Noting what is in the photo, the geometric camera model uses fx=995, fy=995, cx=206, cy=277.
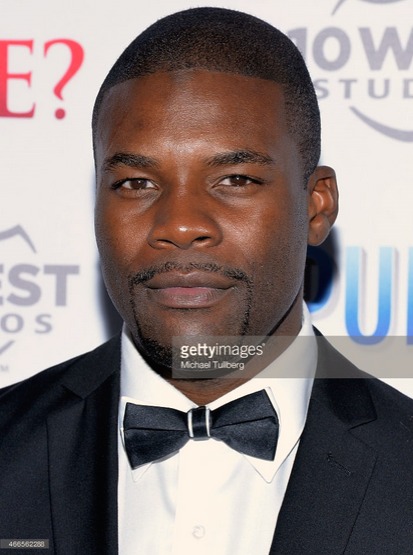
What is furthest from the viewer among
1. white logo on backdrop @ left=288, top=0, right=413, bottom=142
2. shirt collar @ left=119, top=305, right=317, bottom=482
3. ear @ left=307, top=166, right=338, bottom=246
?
white logo on backdrop @ left=288, top=0, right=413, bottom=142

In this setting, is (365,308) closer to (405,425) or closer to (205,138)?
(405,425)

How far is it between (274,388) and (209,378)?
0.13m

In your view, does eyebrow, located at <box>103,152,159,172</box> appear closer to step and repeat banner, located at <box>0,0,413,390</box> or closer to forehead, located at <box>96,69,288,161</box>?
forehead, located at <box>96,69,288,161</box>

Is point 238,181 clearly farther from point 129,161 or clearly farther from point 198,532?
point 198,532

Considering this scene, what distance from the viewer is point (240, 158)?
188cm

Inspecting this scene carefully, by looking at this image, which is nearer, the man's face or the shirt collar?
the man's face

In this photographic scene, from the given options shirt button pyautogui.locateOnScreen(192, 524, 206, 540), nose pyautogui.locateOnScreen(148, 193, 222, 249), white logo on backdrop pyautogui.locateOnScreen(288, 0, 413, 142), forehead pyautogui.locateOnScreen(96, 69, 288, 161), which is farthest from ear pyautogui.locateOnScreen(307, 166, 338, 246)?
shirt button pyautogui.locateOnScreen(192, 524, 206, 540)

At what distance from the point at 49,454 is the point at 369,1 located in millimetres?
1386

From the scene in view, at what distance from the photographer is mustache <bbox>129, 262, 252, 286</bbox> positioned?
1815 mm

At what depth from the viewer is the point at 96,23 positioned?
2.61m

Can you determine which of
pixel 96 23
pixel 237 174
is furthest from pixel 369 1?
pixel 237 174

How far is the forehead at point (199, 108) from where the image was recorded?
73.7 inches

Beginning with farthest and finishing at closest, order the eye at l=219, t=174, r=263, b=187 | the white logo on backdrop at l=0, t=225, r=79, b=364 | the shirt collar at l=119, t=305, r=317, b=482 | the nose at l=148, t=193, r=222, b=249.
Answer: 1. the white logo on backdrop at l=0, t=225, r=79, b=364
2. the shirt collar at l=119, t=305, r=317, b=482
3. the eye at l=219, t=174, r=263, b=187
4. the nose at l=148, t=193, r=222, b=249

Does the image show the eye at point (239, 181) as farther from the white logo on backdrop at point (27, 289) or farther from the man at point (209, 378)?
the white logo on backdrop at point (27, 289)
